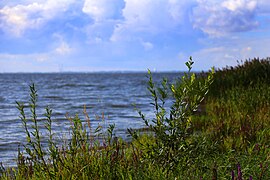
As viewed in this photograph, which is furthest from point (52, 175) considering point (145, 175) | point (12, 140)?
point (12, 140)

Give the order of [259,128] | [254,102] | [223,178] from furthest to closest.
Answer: [254,102]
[259,128]
[223,178]

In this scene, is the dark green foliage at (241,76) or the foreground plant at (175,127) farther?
the dark green foliage at (241,76)

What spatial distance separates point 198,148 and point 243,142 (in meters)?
2.47

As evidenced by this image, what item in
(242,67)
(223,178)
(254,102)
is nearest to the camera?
(223,178)

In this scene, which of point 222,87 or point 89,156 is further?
point 222,87

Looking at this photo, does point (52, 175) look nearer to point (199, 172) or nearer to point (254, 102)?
point (199, 172)

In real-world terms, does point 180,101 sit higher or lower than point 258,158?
higher

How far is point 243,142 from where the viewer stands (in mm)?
7773

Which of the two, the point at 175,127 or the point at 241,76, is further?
the point at 241,76

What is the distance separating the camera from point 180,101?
17.4 ft

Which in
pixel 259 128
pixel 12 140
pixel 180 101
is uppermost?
pixel 180 101

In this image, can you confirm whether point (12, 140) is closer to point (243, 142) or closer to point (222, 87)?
point (243, 142)

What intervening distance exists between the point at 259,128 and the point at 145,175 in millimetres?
4175

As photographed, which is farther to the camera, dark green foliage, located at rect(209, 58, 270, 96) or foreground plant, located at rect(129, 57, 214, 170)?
dark green foliage, located at rect(209, 58, 270, 96)
